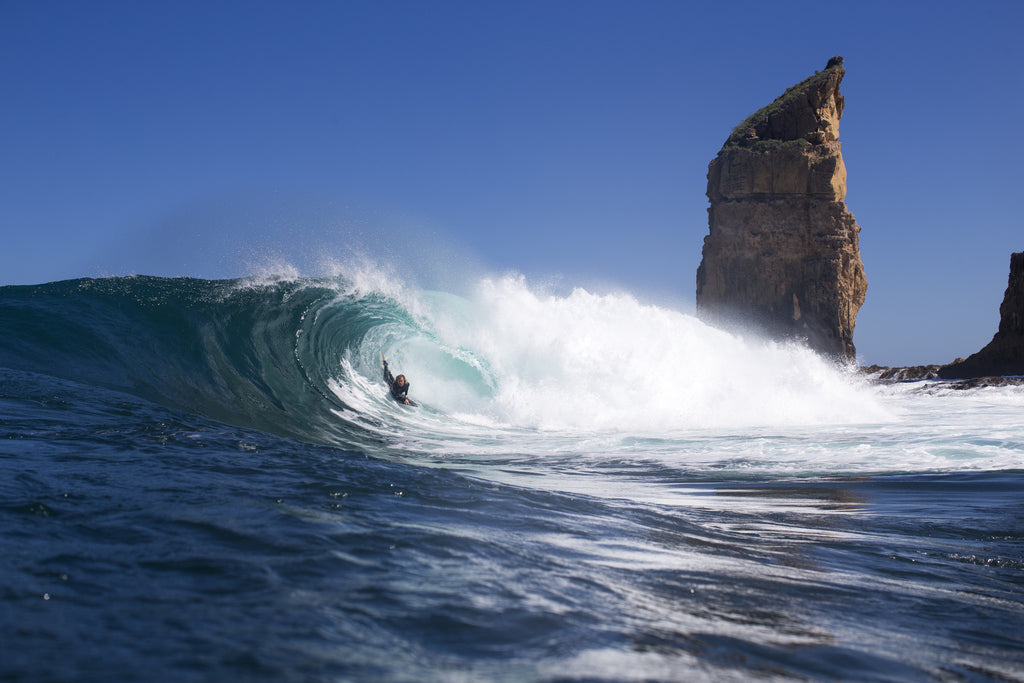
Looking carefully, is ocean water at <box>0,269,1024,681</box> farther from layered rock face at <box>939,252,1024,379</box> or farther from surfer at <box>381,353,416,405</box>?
layered rock face at <box>939,252,1024,379</box>

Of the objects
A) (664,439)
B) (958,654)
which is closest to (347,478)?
(958,654)

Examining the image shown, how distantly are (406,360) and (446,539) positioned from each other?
37.5 feet

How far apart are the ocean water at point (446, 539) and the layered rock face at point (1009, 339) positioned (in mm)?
20308

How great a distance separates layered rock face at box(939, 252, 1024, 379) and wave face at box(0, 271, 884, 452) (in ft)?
46.6

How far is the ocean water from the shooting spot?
176cm

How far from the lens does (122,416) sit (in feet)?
19.0

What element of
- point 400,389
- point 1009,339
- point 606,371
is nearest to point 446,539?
point 400,389

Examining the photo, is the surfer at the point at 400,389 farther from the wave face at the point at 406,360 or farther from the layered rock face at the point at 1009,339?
the layered rock face at the point at 1009,339

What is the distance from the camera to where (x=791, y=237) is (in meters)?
33.9

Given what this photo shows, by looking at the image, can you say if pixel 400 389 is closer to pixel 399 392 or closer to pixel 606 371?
pixel 399 392

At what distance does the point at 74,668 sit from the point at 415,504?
2.08 meters

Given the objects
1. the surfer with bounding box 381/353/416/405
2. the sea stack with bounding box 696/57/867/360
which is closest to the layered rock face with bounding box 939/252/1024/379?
the sea stack with bounding box 696/57/867/360

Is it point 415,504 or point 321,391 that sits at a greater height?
point 321,391

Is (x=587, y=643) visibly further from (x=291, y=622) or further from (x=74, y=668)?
(x=74, y=668)
